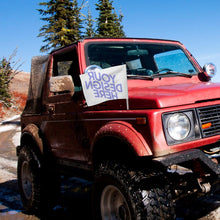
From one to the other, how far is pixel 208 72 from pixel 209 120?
5.18ft

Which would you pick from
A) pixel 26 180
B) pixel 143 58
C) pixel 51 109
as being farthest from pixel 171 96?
pixel 26 180

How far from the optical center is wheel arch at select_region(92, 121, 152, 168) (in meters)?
2.44

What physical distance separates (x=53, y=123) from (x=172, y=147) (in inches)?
78.3

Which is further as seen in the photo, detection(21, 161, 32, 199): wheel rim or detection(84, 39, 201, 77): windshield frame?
detection(21, 161, 32, 199): wheel rim

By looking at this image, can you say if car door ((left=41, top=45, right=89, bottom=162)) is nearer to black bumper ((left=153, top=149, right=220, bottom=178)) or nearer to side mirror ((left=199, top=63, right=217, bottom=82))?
black bumper ((left=153, top=149, right=220, bottom=178))

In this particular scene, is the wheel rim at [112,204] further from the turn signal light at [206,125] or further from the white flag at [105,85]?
the turn signal light at [206,125]

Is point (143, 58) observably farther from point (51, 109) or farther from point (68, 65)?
point (51, 109)

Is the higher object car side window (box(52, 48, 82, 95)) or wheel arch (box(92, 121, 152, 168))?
car side window (box(52, 48, 82, 95))

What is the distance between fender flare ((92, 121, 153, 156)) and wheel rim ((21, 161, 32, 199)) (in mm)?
2160

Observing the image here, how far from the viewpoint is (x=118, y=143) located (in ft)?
9.18

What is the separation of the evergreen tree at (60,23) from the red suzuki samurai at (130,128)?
1986 centimetres

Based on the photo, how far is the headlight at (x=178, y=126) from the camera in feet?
8.11

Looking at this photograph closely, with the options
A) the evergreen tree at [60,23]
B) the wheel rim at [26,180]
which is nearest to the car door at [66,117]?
the wheel rim at [26,180]

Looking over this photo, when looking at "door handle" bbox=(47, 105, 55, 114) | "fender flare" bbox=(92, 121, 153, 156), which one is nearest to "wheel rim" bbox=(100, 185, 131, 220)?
"fender flare" bbox=(92, 121, 153, 156)
